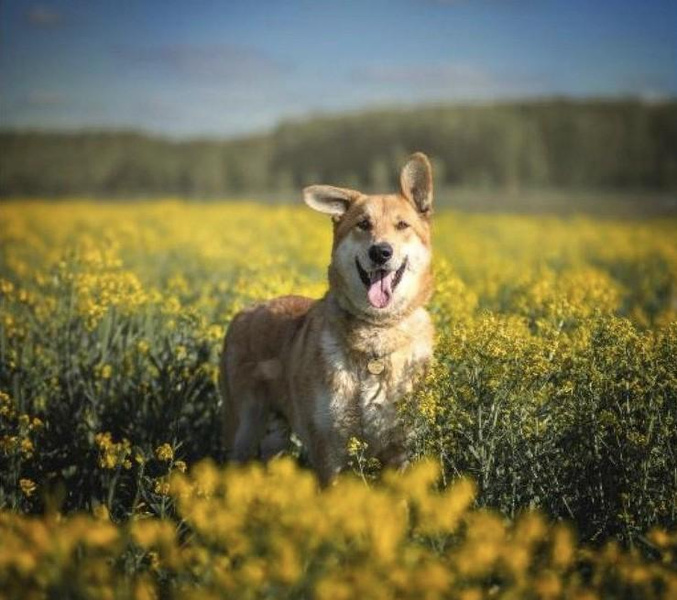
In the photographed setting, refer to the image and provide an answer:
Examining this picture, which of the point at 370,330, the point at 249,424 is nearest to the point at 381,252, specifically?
the point at 370,330

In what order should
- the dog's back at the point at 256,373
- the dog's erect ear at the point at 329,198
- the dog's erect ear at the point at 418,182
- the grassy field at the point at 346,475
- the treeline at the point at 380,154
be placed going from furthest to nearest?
the treeline at the point at 380,154 < the dog's back at the point at 256,373 < the dog's erect ear at the point at 329,198 < the dog's erect ear at the point at 418,182 < the grassy field at the point at 346,475

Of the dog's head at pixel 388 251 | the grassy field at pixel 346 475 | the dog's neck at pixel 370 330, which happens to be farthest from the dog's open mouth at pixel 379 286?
the grassy field at pixel 346 475

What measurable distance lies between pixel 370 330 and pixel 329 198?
3.32ft

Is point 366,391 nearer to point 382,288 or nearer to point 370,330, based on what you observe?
point 370,330

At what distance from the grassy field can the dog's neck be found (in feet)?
1.03

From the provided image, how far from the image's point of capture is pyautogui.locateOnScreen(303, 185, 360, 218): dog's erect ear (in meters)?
5.32

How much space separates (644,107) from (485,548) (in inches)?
1683

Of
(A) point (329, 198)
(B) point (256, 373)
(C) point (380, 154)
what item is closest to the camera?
(A) point (329, 198)

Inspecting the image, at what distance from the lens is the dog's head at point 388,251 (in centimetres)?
486

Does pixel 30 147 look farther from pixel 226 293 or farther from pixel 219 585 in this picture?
pixel 219 585

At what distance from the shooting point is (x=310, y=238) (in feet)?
45.4

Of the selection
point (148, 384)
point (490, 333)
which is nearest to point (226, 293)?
point (148, 384)

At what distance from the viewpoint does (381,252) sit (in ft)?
15.7

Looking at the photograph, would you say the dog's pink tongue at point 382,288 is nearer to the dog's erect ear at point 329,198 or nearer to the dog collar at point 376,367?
the dog collar at point 376,367
